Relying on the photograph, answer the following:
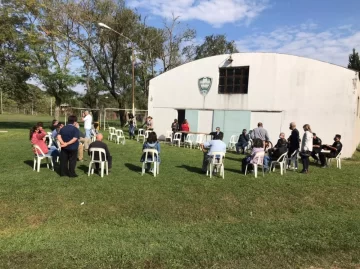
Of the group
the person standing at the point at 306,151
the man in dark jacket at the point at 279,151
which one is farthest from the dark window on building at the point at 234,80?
the person standing at the point at 306,151

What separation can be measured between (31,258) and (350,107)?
14.2 meters

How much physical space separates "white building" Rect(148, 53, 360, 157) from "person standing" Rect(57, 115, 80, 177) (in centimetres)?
1079

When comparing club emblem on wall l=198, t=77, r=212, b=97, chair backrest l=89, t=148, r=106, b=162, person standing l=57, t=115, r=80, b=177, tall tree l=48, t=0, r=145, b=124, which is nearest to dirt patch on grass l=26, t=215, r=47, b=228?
person standing l=57, t=115, r=80, b=177

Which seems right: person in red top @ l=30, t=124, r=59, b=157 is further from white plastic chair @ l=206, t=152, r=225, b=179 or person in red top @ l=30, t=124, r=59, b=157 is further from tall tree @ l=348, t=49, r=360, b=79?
tall tree @ l=348, t=49, r=360, b=79

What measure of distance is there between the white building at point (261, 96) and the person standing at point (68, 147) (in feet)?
35.4

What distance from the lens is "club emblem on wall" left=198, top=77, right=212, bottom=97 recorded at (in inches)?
710

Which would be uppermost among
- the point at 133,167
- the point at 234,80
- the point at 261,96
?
the point at 234,80

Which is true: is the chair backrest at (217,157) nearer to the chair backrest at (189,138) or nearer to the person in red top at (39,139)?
the person in red top at (39,139)

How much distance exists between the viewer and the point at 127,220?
574 cm

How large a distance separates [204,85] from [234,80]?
5.99 feet

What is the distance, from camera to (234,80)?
17203 mm

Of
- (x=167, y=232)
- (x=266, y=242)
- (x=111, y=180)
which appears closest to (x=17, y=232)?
(x=167, y=232)

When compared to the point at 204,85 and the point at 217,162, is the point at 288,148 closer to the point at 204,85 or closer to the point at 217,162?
the point at 217,162

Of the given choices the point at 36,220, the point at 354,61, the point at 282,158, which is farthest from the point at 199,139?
the point at 354,61
